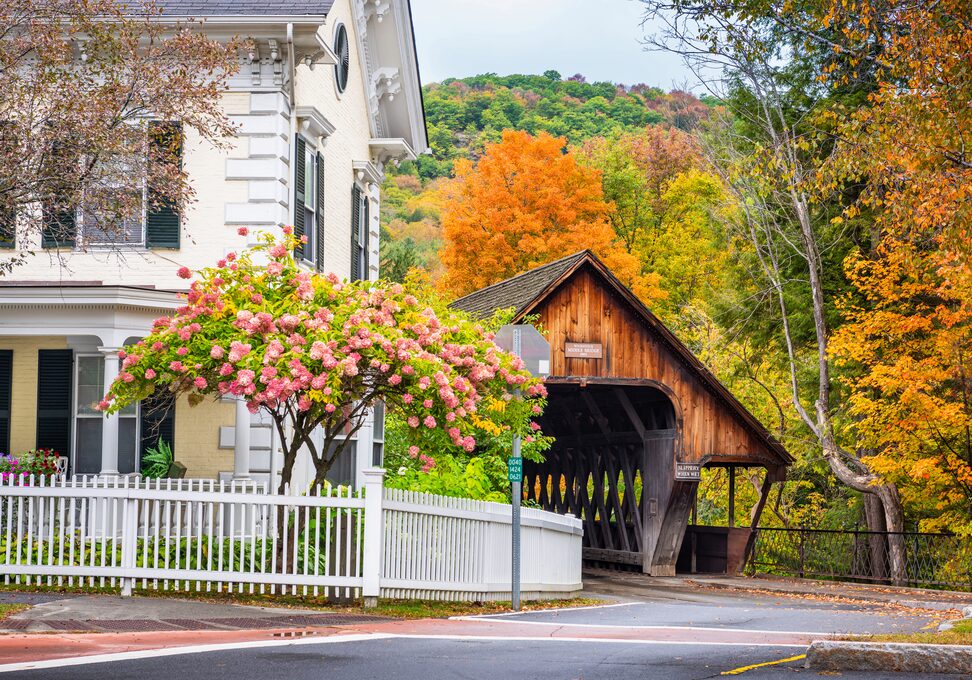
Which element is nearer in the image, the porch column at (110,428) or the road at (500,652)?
the road at (500,652)

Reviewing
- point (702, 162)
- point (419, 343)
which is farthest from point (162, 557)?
point (702, 162)

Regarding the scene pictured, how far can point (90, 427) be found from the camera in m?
17.9

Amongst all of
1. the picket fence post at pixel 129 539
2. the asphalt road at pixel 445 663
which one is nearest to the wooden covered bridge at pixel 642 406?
the picket fence post at pixel 129 539

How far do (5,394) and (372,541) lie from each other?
24.6 ft

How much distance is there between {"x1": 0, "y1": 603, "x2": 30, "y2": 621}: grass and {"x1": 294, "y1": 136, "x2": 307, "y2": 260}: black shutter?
8.28m

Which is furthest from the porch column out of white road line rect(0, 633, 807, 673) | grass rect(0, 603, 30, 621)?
white road line rect(0, 633, 807, 673)

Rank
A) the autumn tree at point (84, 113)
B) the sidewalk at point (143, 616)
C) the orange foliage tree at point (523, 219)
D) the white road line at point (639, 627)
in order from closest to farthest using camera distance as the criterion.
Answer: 1. the sidewalk at point (143, 616)
2. the autumn tree at point (84, 113)
3. the white road line at point (639, 627)
4. the orange foliage tree at point (523, 219)

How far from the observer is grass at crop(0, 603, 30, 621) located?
1156 cm

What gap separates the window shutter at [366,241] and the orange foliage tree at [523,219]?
20.0 metres

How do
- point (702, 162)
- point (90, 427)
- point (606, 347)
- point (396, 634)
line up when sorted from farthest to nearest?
point (702, 162), point (606, 347), point (90, 427), point (396, 634)

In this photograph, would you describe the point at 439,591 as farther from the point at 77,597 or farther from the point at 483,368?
the point at 77,597

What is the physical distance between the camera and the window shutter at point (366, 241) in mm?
24562

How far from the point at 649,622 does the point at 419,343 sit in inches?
164

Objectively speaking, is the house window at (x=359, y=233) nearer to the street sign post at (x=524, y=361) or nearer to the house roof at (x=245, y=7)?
the house roof at (x=245, y=7)
